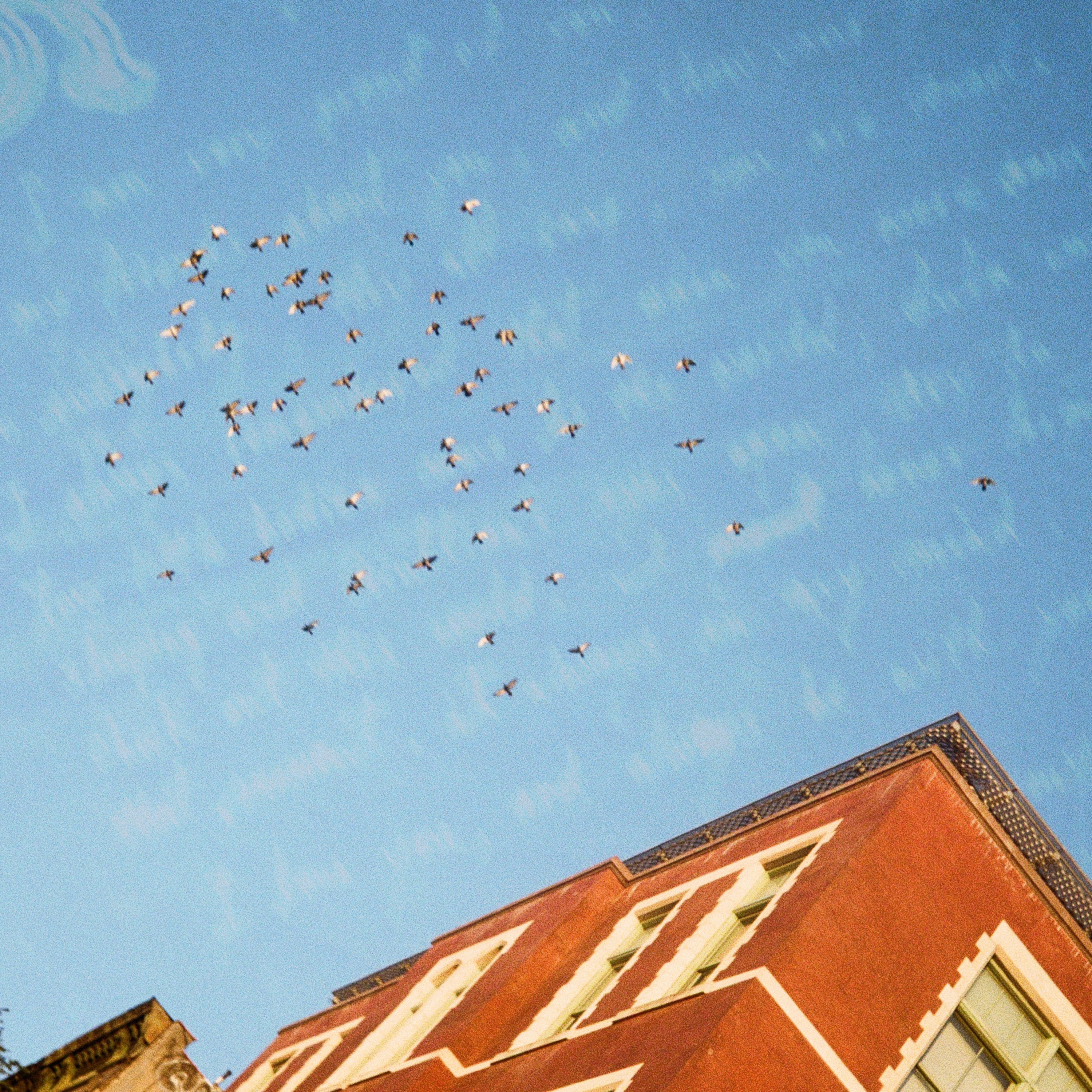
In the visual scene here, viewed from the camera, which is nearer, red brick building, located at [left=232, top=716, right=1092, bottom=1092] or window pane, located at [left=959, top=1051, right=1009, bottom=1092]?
red brick building, located at [left=232, top=716, right=1092, bottom=1092]

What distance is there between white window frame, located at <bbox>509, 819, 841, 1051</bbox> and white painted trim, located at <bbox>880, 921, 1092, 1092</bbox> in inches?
137

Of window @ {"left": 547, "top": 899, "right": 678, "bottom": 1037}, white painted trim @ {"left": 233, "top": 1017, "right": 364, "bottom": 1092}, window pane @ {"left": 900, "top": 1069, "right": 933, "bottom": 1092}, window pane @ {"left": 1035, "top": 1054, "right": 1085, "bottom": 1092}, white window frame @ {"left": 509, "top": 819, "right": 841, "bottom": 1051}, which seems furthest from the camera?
white painted trim @ {"left": 233, "top": 1017, "right": 364, "bottom": 1092}

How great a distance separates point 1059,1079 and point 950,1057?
8.51 feet

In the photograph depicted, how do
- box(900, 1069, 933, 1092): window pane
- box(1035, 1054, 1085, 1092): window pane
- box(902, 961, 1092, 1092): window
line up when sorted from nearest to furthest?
box(900, 1069, 933, 1092): window pane, box(902, 961, 1092, 1092): window, box(1035, 1054, 1085, 1092): window pane

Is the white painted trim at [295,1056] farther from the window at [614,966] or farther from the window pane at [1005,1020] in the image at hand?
the window pane at [1005,1020]

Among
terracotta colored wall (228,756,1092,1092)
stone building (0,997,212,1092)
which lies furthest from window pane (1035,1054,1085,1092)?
stone building (0,997,212,1092)

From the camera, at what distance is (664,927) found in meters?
29.7

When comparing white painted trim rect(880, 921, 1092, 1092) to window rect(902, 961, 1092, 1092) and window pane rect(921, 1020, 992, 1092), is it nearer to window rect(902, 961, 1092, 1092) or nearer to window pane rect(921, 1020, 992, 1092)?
window rect(902, 961, 1092, 1092)

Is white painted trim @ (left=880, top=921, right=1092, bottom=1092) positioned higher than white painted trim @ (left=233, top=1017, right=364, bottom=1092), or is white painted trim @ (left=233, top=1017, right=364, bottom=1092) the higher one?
white painted trim @ (left=233, top=1017, right=364, bottom=1092)

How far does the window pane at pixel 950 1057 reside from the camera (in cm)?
2438

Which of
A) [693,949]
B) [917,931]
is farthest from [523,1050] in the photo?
[917,931]

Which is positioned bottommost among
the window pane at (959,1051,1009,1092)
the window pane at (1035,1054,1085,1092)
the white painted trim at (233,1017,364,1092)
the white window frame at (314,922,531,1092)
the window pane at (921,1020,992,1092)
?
the window pane at (1035,1054,1085,1092)

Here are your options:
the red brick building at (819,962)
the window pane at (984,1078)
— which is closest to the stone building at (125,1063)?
the red brick building at (819,962)

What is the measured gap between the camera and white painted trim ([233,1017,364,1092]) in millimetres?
38250
